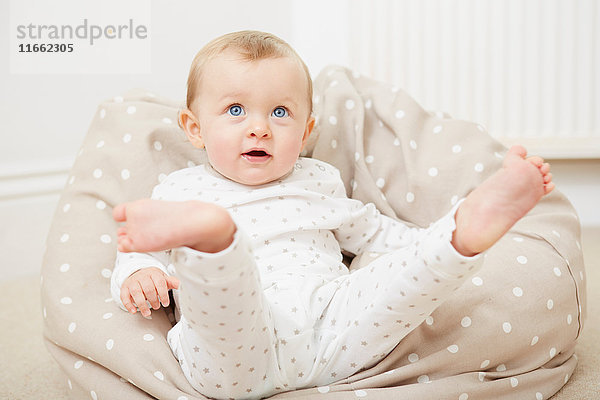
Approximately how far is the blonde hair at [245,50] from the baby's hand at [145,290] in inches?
11.5

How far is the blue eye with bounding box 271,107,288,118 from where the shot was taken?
107cm

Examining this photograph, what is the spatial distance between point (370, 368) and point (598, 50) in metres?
1.65

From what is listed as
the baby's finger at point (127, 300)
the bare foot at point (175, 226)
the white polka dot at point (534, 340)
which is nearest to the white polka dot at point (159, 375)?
the baby's finger at point (127, 300)

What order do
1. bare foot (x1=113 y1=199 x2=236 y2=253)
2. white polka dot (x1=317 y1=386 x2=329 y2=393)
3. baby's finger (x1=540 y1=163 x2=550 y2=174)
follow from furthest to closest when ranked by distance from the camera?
white polka dot (x1=317 y1=386 x2=329 y2=393) < baby's finger (x1=540 y1=163 x2=550 y2=174) < bare foot (x1=113 y1=199 x2=236 y2=253)

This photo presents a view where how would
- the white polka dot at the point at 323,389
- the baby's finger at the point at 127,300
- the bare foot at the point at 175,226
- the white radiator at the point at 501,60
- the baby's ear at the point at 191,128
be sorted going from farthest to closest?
1. the white radiator at the point at 501,60
2. the baby's ear at the point at 191,128
3. the baby's finger at the point at 127,300
4. the white polka dot at the point at 323,389
5. the bare foot at the point at 175,226

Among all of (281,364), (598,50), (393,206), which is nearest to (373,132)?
(393,206)

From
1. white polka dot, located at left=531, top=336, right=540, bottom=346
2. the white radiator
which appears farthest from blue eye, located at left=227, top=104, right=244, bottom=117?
the white radiator

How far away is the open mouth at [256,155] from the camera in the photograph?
106 centimetres

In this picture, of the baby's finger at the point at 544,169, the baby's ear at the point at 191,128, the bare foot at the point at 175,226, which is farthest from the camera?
the baby's ear at the point at 191,128

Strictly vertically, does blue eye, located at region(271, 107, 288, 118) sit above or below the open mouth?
above

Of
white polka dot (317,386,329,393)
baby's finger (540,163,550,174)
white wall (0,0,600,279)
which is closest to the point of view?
baby's finger (540,163,550,174)

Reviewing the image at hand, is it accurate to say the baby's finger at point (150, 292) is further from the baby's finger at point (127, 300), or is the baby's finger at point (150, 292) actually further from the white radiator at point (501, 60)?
the white radiator at point (501, 60)


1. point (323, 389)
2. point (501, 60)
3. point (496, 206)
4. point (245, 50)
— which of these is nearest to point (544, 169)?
point (496, 206)

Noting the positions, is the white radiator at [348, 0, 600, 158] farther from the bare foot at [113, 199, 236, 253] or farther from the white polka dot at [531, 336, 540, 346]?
the bare foot at [113, 199, 236, 253]
